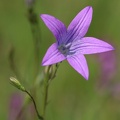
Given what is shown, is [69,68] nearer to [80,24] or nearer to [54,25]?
[80,24]

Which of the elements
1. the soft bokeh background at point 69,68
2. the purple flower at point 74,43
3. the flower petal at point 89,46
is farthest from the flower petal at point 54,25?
the soft bokeh background at point 69,68

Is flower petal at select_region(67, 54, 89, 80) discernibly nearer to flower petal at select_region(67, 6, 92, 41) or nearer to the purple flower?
the purple flower

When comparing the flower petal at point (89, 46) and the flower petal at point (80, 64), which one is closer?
the flower petal at point (80, 64)

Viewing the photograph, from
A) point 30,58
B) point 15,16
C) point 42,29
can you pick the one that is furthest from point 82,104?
point 15,16

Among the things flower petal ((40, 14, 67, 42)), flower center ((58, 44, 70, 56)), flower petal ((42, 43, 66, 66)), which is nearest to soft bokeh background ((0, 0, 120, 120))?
flower center ((58, 44, 70, 56))

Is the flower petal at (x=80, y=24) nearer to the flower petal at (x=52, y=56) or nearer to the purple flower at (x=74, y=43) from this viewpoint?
the purple flower at (x=74, y=43)

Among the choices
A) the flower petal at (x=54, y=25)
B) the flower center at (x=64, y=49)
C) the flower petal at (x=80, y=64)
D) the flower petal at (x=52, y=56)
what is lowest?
the flower petal at (x=80, y=64)

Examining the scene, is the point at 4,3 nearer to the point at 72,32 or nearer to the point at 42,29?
the point at 42,29
